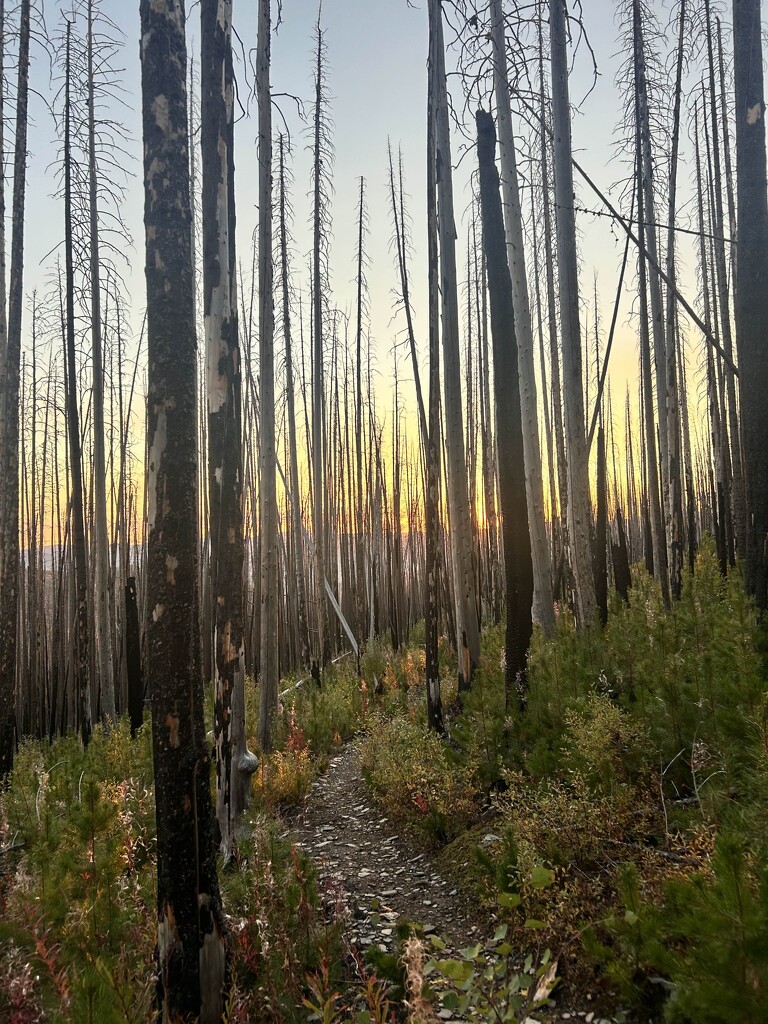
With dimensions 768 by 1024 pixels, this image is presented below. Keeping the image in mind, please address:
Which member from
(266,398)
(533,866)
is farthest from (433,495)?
(533,866)

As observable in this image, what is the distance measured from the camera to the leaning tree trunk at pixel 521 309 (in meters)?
5.82

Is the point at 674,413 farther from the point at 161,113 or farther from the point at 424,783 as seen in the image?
the point at 161,113

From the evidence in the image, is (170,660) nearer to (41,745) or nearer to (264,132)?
(264,132)

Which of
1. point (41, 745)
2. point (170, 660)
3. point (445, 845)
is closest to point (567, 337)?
point (445, 845)

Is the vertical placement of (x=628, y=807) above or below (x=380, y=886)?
above

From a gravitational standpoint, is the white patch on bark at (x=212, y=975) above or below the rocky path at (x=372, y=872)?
above

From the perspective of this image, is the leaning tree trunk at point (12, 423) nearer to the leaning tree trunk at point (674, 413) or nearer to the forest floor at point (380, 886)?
the forest floor at point (380, 886)

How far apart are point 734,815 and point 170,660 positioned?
2.28 meters

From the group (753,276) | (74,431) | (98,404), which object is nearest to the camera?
(753,276)

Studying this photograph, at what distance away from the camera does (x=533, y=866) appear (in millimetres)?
2576

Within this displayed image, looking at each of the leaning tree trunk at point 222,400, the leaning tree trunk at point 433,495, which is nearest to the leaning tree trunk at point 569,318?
the leaning tree trunk at point 433,495

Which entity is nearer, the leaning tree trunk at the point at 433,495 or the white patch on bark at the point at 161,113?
the white patch on bark at the point at 161,113

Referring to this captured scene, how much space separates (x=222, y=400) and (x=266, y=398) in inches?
101

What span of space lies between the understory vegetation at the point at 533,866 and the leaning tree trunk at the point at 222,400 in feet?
2.69
